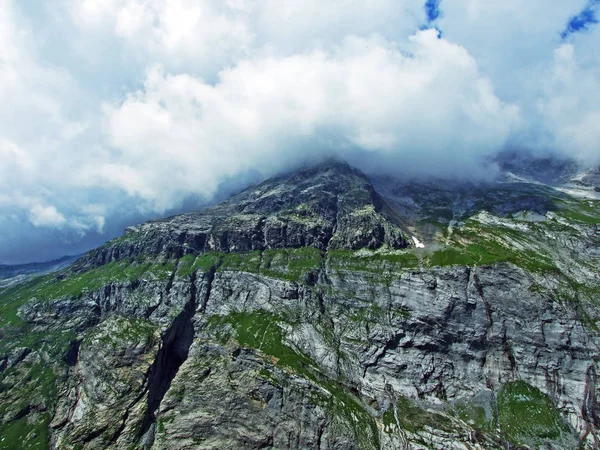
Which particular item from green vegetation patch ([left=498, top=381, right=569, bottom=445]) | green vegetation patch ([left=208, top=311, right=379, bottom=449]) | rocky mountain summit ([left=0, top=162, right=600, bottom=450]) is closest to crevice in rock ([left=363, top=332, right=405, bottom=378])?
rocky mountain summit ([left=0, top=162, right=600, bottom=450])

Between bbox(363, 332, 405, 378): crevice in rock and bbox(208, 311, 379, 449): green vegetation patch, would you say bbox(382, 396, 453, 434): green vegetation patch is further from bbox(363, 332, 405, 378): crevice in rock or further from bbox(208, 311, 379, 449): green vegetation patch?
bbox(363, 332, 405, 378): crevice in rock

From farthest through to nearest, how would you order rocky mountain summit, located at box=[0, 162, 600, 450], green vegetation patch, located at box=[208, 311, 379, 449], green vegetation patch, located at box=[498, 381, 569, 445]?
green vegetation patch, located at box=[208, 311, 379, 449]
rocky mountain summit, located at box=[0, 162, 600, 450]
green vegetation patch, located at box=[498, 381, 569, 445]

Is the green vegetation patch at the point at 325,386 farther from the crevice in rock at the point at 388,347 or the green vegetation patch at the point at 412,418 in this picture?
the crevice in rock at the point at 388,347

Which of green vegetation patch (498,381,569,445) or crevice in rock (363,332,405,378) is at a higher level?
crevice in rock (363,332,405,378)

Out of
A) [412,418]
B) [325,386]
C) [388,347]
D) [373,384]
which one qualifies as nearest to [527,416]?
[412,418]

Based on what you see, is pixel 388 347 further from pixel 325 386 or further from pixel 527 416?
pixel 527 416

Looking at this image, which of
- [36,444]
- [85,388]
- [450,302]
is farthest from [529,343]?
[36,444]

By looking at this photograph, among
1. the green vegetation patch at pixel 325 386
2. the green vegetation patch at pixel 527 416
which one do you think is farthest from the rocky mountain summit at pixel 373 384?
the green vegetation patch at pixel 325 386

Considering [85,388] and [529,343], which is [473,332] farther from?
[85,388]
